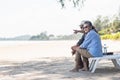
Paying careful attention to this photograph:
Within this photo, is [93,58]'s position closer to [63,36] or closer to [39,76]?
[39,76]

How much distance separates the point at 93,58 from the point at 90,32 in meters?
0.65

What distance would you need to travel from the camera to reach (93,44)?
32.0ft

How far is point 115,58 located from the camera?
9.70 m

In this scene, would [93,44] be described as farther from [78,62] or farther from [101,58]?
[78,62]

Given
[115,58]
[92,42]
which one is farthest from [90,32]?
[115,58]

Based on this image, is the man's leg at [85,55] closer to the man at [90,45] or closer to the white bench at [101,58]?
the man at [90,45]

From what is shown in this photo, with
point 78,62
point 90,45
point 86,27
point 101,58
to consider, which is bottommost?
point 78,62

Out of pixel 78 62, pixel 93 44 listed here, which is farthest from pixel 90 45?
pixel 78 62

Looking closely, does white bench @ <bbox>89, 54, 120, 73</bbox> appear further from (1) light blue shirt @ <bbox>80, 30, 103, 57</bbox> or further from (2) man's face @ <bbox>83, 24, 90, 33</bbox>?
(2) man's face @ <bbox>83, 24, 90, 33</bbox>

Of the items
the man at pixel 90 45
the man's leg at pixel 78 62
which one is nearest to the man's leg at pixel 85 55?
the man at pixel 90 45

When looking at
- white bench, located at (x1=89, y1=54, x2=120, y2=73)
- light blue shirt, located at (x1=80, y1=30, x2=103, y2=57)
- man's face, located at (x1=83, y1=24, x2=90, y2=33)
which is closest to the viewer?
white bench, located at (x1=89, y1=54, x2=120, y2=73)

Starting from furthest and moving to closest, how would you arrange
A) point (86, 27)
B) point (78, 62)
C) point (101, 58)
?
point (78, 62), point (86, 27), point (101, 58)

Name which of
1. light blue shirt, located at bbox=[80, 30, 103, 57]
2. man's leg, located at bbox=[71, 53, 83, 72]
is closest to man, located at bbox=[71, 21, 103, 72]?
light blue shirt, located at bbox=[80, 30, 103, 57]

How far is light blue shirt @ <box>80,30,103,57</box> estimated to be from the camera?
968 cm
